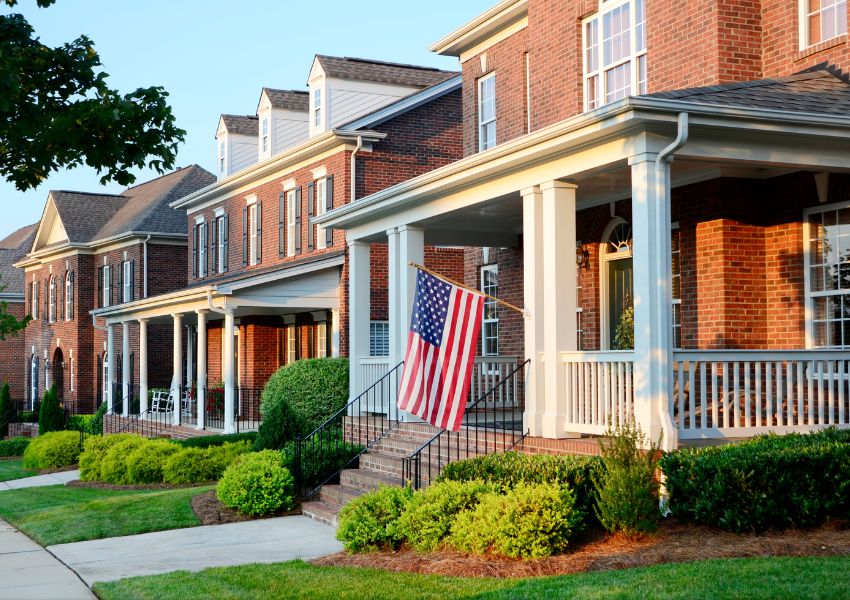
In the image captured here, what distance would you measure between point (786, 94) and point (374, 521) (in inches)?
265

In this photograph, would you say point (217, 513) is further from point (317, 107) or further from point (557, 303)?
point (317, 107)

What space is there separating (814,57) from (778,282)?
2.95m

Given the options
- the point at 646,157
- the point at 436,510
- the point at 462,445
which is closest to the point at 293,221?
the point at 462,445

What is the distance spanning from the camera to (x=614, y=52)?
51.1 ft

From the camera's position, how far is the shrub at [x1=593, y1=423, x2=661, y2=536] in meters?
9.71

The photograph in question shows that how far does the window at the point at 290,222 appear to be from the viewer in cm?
2778

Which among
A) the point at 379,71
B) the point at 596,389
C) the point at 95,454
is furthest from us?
the point at 379,71

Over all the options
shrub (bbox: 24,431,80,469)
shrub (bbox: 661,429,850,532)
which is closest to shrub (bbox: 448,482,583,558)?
shrub (bbox: 661,429,850,532)

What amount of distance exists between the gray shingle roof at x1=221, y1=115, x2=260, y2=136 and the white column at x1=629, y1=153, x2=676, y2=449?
2445 cm

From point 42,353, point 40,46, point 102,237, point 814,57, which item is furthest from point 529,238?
point 42,353

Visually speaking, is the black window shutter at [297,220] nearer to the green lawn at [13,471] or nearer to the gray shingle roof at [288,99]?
the gray shingle roof at [288,99]

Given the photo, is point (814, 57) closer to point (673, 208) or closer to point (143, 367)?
point (673, 208)

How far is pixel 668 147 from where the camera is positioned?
34.6 feet

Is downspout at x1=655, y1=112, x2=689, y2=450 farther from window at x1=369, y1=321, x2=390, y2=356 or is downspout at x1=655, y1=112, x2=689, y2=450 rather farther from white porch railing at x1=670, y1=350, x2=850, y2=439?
window at x1=369, y1=321, x2=390, y2=356
